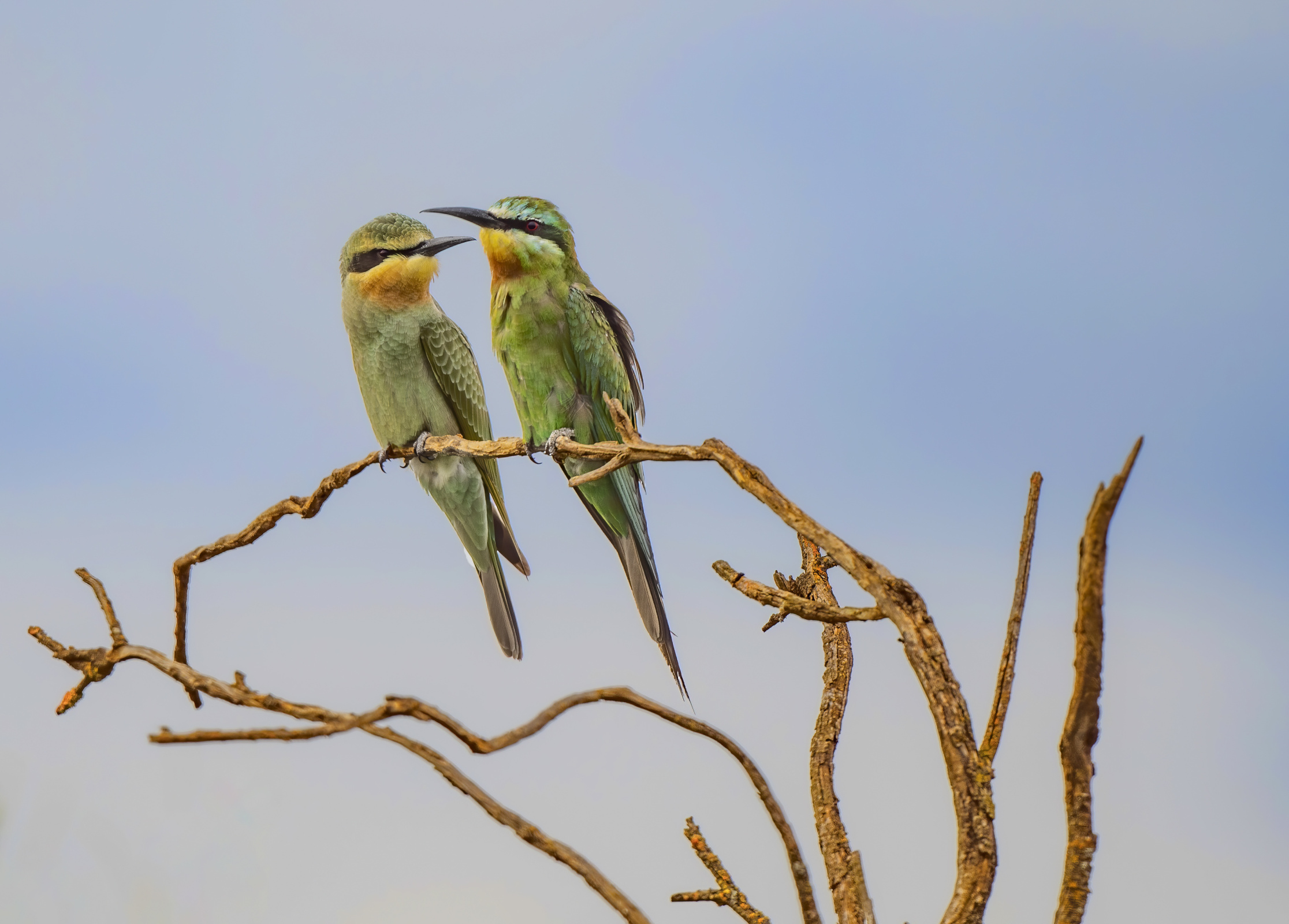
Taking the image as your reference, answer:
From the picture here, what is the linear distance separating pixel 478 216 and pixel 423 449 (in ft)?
1.83

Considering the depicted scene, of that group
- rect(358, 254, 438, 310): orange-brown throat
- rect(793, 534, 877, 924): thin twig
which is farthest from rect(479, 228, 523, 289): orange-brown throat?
rect(793, 534, 877, 924): thin twig

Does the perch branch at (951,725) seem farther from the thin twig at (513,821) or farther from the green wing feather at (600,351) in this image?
the green wing feather at (600,351)

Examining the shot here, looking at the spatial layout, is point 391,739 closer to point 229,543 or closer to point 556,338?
point 229,543

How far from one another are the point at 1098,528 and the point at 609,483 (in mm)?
1506

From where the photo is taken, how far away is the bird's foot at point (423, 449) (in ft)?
8.02

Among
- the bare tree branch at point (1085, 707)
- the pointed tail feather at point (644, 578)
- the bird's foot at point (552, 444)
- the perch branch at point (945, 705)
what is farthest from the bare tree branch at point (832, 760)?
the bird's foot at point (552, 444)

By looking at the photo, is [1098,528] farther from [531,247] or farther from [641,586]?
[531,247]

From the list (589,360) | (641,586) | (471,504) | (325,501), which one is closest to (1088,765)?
(325,501)

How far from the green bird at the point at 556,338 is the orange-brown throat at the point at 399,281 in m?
0.15

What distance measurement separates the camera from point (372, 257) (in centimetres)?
235

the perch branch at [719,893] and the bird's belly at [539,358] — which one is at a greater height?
the bird's belly at [539,358]

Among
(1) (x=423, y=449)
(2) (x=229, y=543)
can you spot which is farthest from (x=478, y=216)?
(2) (x=229, y=543)

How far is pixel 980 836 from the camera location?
2.85ft

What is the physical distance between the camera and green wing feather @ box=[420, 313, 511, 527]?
247 cm
